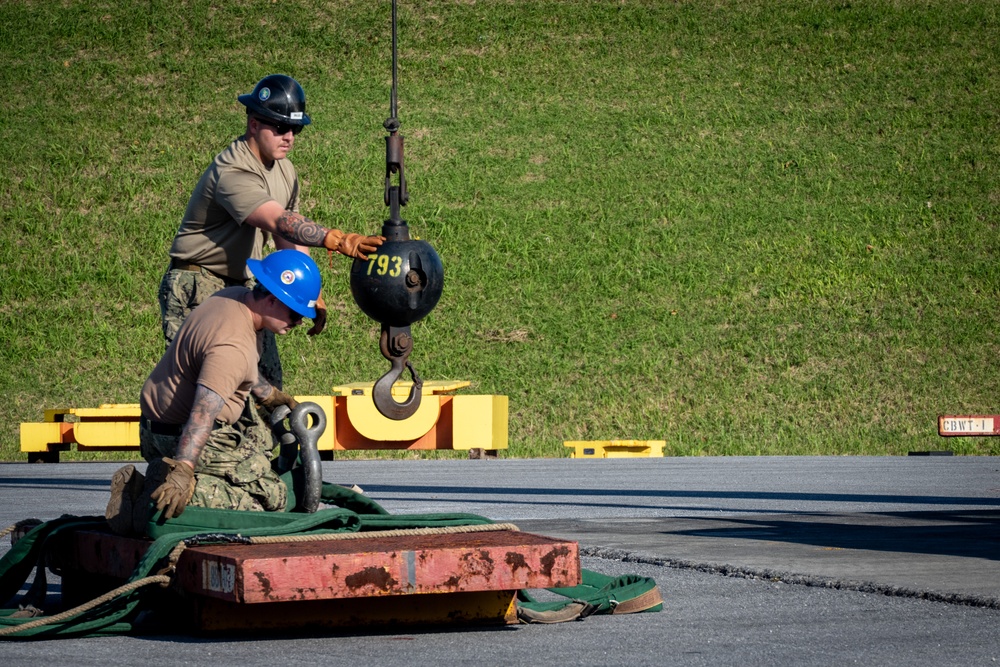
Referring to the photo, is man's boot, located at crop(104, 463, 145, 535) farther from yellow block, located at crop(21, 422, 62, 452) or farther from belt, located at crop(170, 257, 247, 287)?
yellow block, located at crop(21, 422, 62, 452)

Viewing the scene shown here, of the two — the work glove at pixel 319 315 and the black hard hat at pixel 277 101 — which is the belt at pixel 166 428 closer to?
the work glove at pixel 319 315

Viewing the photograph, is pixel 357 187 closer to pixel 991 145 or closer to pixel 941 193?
pixel 941 193

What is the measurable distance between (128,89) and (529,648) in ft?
111

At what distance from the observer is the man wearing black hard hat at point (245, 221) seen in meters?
6.45

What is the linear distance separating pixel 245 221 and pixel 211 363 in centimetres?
135

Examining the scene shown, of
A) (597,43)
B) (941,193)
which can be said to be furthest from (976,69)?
(597,43)

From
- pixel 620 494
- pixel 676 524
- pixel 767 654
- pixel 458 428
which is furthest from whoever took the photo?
pixel 458 428

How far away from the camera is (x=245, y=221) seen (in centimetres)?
647

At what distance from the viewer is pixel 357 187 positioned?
31.6m

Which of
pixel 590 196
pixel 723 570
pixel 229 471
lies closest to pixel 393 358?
pixel 723 570

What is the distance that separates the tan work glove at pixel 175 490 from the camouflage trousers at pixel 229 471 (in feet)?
1.25

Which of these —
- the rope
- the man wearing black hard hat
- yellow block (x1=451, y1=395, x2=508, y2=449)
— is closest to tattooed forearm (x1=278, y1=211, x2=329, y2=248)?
the man wearing black hard hat

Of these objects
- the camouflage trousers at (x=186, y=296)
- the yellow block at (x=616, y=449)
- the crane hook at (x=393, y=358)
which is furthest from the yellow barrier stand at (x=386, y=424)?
the camouflage trousers at (x=186, y=296)

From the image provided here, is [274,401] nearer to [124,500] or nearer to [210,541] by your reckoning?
[124,500]
